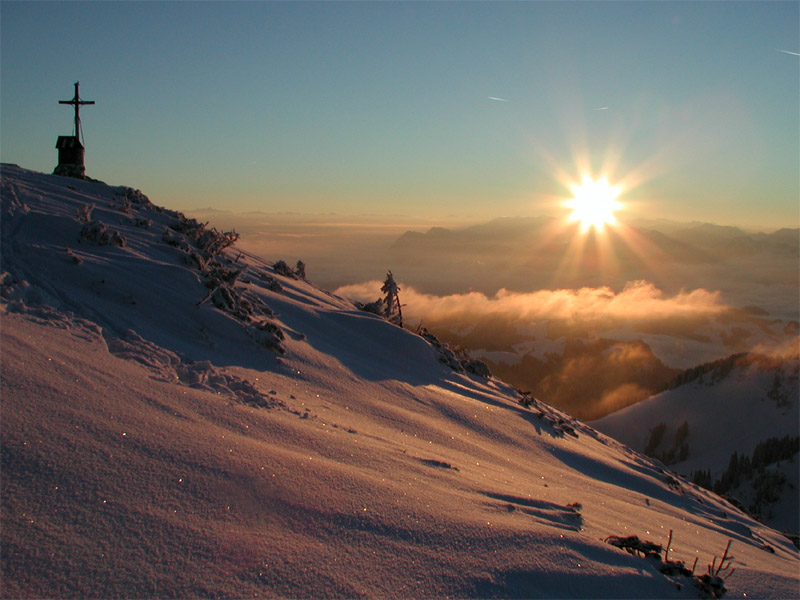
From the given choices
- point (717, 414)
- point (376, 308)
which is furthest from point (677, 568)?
point (717, 414)

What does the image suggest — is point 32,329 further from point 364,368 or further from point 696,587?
point 696,587

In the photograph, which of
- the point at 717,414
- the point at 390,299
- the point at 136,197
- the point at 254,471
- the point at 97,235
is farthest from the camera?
the point at 717,414

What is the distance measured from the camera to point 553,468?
798 centimetres

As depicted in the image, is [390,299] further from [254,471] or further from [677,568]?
[677,568]

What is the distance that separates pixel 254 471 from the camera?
13.1 feet

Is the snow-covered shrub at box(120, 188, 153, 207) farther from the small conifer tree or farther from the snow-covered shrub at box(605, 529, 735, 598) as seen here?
the snow-covered shrub at box(605, 529, 735, 598)

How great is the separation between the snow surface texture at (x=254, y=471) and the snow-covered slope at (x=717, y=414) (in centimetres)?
11237

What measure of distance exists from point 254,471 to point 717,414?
499 ft

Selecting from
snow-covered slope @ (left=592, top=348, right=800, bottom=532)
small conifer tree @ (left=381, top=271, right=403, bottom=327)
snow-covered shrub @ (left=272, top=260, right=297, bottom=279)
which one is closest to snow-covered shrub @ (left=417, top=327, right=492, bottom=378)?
small conifer tree @ (left=381, top=271, right=403, bottom=327)

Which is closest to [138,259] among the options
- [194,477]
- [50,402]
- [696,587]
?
[50,402]

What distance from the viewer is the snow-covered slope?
112m

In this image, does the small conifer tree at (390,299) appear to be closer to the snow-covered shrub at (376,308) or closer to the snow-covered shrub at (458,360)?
the snow-covered shrub at (376,308)

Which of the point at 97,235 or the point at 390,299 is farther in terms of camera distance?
the point at 390,299

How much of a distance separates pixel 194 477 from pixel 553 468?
6.20 metres
